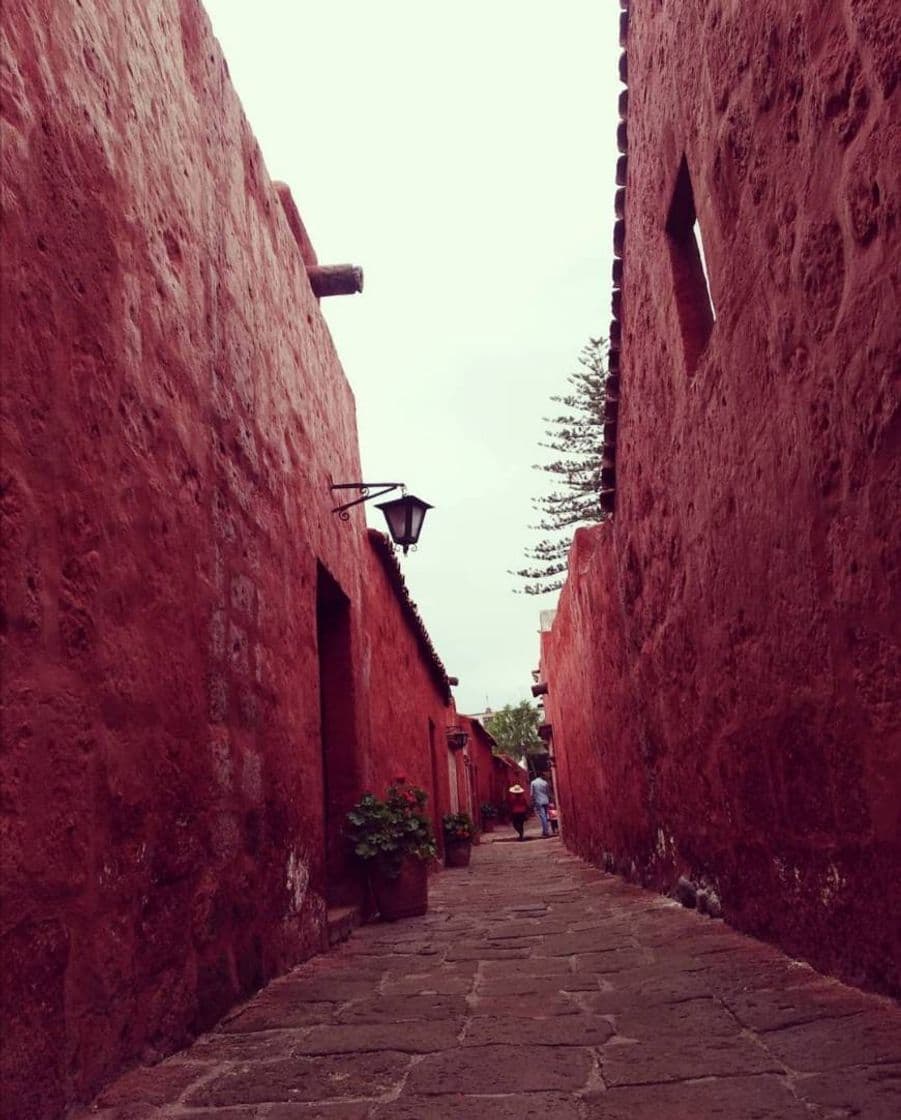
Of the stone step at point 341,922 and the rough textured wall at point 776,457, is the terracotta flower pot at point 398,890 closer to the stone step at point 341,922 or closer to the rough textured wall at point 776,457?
the stone step at point 341,922

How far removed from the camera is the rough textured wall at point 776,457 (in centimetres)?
250

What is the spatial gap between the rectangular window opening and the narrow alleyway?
108 inches

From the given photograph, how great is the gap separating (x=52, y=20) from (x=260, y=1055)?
3.08 m

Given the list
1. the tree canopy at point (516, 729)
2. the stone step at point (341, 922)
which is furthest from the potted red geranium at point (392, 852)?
the tree canopy at point (516, 729)

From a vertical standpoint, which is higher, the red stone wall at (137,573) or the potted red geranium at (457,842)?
the red stone wall at (137,573)

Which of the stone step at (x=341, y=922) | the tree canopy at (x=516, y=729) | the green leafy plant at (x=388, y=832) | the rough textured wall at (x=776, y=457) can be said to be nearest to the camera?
the rough textured wall at (x=776, y=457)

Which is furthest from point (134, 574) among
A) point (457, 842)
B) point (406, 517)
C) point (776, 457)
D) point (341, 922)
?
point (457, 842)

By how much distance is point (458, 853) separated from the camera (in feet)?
39.3

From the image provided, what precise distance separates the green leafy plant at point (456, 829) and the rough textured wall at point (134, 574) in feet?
23.8

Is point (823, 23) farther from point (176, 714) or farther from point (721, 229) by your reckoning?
point (176, 714)

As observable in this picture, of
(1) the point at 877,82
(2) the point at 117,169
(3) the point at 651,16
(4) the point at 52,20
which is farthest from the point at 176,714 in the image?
(3) the point at 651,16

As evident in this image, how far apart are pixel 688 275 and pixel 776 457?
6.11ft

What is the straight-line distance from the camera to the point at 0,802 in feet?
6.70

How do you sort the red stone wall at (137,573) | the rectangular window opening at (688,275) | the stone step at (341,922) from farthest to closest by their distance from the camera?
the stone step at (341,922)
the rectangular window opening at (688,275)
the red stone wall at (137,573)
